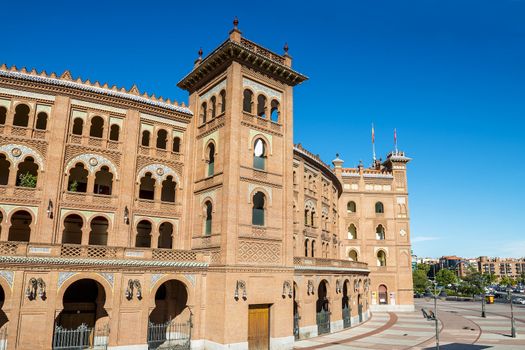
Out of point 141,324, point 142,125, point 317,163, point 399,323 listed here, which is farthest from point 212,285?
point 399,323

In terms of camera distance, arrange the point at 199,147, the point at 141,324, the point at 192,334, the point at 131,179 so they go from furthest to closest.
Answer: the point at 199,147, the point at 131,179, the point at 192,334, the point at 141,324

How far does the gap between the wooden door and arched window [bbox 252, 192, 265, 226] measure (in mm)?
5230

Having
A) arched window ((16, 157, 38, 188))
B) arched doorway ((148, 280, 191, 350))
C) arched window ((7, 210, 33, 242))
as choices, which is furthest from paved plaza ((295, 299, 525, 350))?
arched window ((16, 157, 38, 188))

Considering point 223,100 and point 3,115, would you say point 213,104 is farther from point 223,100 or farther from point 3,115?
point 3,115

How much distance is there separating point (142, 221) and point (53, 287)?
804cm

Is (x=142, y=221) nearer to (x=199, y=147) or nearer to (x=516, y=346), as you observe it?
(x=199, y=147)

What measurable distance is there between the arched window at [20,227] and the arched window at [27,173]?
84.2 inches

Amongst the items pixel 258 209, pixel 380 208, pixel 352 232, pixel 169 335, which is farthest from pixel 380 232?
pixel 169 335

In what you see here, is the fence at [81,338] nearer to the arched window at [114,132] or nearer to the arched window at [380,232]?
the arched window at [114,132]

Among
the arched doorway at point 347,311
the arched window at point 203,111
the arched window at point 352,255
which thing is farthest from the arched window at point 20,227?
the arched window at point 352,255

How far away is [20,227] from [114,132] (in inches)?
330

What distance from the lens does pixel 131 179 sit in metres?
26.5

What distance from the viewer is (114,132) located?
27703 millimetres

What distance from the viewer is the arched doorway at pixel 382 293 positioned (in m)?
52.9
